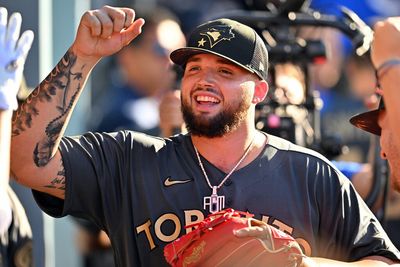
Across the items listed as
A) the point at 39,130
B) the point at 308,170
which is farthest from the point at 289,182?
the point at 39,130

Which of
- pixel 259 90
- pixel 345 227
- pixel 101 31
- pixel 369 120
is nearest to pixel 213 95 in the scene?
pixel 259 90

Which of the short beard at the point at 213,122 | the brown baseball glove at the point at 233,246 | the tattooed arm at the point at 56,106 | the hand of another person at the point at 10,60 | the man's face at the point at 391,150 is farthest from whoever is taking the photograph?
the short beard at the point at 213,122

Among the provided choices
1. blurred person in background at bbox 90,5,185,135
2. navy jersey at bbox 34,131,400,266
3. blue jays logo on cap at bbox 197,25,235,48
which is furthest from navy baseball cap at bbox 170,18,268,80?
blurred person in background at bbox 90,5,185,135

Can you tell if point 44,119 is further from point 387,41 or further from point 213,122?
point 387,41

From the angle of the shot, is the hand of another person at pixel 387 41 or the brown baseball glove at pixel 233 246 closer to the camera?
the hand of another person at pixel 387 41

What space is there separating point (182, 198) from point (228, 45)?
719 millimetres

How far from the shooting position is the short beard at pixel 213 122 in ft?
15.4

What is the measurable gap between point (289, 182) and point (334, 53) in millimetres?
5202

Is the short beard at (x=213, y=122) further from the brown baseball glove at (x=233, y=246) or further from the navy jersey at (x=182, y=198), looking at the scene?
the brown baseball glove at (x=233, y=246)

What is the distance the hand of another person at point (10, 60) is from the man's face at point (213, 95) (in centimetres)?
107

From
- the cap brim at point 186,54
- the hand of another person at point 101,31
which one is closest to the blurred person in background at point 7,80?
the hand of another person at point 101,31

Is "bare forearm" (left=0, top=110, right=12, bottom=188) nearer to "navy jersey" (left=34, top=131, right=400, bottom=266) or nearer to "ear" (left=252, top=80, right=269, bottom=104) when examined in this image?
"navy jersey" (left=34, top=131, right=400, bottom=266)

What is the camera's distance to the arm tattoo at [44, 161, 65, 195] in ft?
14.8

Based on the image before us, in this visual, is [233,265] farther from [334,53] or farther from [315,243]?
[334,53]
